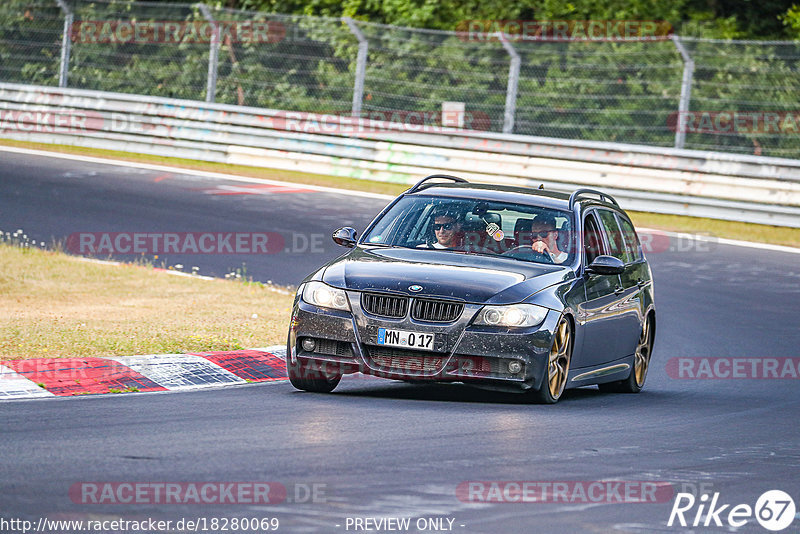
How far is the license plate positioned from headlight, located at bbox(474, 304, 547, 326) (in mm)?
345

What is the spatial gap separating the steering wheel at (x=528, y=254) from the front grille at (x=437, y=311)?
1.23 m

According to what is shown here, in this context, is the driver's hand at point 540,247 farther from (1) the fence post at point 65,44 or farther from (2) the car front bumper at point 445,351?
(1) the fence post at point 65,44

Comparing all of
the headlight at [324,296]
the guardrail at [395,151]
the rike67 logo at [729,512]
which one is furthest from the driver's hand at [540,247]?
the guardrail at [395,151]

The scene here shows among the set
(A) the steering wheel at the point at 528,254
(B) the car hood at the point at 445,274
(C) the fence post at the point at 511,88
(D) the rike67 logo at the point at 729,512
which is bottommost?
(D) the rike67 logo at the point at 729,512

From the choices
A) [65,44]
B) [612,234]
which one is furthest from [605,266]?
[65,44]

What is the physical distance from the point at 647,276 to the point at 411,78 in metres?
13.0

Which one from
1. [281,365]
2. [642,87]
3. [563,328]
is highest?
[642,87]

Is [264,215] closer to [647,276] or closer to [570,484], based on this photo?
[647,276]

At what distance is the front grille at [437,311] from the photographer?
9.32m

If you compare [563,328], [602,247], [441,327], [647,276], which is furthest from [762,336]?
[441,327]

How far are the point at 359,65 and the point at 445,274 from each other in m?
15.6

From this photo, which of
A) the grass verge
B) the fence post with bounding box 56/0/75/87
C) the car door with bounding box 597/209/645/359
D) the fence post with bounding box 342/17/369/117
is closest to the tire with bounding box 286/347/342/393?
the car door with bounding box 597/209/645/359

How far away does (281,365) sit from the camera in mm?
11172

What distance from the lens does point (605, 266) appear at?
34.4 feet
